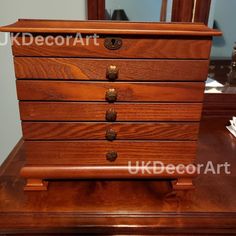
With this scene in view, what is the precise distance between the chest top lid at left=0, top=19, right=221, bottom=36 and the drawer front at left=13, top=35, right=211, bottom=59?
0.02 m

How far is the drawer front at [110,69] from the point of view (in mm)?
536

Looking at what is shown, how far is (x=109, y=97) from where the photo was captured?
21.9 inches

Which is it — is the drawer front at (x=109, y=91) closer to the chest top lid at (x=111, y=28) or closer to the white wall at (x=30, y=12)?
the chest top lid at (x=111, y=28)

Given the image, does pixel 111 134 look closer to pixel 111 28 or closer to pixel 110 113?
pixel 110 113

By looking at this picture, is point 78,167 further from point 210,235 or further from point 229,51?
point 229,51

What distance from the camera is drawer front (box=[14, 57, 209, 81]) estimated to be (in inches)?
21.1

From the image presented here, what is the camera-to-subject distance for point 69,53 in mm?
529

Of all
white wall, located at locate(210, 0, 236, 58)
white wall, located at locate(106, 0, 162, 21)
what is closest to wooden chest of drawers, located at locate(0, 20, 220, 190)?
white wall, located at locate(106, 0, 162, 21)

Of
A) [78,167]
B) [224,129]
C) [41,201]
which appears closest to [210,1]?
[224,129]

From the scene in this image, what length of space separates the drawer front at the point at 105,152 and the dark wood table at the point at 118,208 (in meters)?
0.07

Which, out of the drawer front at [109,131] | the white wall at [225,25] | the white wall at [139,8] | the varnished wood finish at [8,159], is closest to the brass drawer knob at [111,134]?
the drawer front at [109,131]

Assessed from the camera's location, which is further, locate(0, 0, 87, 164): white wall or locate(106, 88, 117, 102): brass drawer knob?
locate(0, 0, 87, 164): white wall

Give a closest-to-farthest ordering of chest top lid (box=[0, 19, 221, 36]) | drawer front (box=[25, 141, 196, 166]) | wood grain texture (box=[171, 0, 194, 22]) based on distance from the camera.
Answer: chest top lid (box=[0, 19, 221, 36])
drawer front (box=[25, 141, 196, 166])
wood grain texture (box=[171, 0, 194, 22])

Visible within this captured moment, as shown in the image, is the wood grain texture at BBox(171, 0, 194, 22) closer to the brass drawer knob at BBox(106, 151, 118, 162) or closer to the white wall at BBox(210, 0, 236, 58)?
the white wall at BBox(210, 0, 236, 58)
